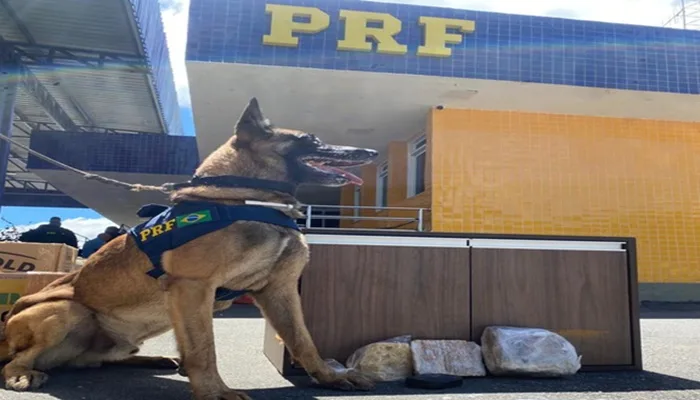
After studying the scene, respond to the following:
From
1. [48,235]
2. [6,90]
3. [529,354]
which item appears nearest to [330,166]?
[529,354]

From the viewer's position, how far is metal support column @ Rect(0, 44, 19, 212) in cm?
1308

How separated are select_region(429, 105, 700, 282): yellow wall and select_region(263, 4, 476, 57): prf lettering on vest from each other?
5.95 feet

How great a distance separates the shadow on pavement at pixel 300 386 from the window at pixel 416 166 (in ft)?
25.9

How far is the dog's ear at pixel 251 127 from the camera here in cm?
297

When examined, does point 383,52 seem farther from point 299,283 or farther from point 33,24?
point 33,24

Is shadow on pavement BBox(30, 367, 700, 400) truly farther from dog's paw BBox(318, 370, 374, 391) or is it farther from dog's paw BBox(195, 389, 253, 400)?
dog's paw BBox(195, 389, 253, 400)

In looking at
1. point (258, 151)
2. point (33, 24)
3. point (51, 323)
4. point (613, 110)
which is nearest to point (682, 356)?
point (258, 151)

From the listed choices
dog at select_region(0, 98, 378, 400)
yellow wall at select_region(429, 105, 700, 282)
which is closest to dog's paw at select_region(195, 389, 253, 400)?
dog at select_region(0, 98, 378, 400)

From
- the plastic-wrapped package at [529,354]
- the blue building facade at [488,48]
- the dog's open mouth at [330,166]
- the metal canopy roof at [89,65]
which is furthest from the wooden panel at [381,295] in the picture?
the metal canopy roof at [89,65]

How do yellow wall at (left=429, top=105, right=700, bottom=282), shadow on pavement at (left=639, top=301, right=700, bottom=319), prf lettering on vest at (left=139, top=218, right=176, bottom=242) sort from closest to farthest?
prf lettering on vest at (left=139, top=218, right=176, bottom=242) < shadow on pavement at (left=639, top=301, right=700, bottom=319) < yellow wall at (left=429, top=105, right=700, bottom=282)

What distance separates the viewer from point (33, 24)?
12.0m

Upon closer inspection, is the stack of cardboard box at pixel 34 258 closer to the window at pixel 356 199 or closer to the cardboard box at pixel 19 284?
the cardboard box at pixel 19 284

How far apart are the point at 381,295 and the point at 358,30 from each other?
621cm

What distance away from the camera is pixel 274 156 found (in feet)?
9.83
